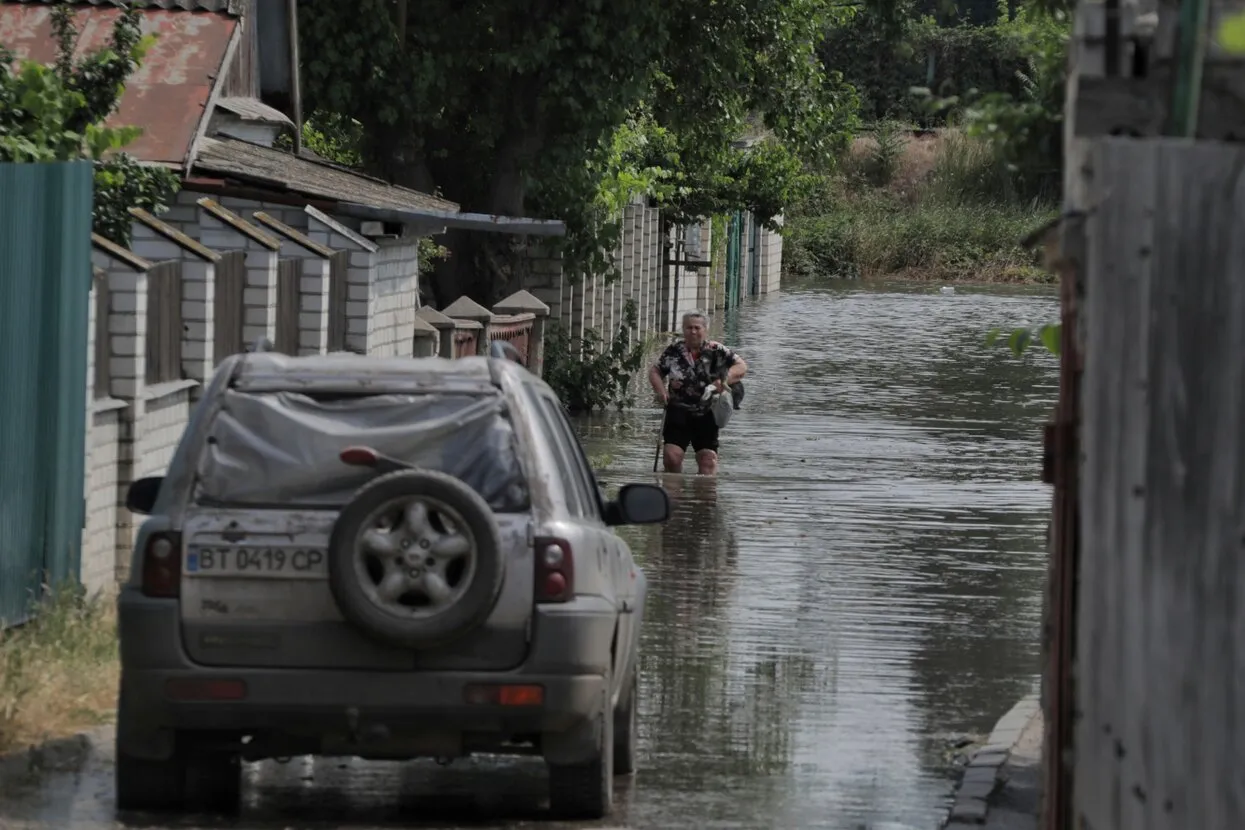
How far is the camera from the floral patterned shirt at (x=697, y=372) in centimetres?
1972

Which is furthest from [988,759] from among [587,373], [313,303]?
[587,373]

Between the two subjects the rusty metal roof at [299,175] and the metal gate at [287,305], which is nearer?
the metal gate at [287,305]

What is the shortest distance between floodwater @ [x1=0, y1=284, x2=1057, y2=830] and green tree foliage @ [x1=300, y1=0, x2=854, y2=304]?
8.84ft

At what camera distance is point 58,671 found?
9.56 m

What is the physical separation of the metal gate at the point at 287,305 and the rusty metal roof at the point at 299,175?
1131 millimetres

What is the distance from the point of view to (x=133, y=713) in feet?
24.8

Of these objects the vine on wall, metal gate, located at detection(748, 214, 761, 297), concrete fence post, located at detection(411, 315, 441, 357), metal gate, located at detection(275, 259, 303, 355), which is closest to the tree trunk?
the vine on wall

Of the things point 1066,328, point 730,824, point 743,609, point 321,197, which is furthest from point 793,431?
point 1066,328

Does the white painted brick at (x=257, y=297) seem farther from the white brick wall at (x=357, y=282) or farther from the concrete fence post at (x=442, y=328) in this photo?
the concrete fence post at (x=442, y=328)

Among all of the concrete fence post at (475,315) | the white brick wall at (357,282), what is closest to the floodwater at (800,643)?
the concrete fence post at (475,315)

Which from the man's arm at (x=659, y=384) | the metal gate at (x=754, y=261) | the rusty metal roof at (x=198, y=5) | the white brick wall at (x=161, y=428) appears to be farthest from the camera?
the metal gate at (x=754, y=261)

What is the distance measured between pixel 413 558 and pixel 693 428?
12.5 meters

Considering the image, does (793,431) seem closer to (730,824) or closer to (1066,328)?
(730,824)

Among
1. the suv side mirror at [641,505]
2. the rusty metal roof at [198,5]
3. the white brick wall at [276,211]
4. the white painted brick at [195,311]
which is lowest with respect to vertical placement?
the suv side mirror at [641,505]
